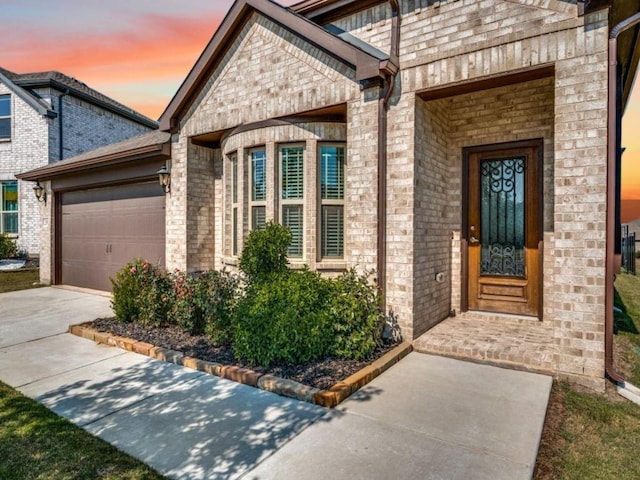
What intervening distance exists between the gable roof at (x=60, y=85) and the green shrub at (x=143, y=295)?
12258mm

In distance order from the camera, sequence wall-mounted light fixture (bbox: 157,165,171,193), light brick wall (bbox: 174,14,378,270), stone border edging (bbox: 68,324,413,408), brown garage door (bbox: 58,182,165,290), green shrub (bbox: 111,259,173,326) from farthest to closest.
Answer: brown garage door (bbox: 58,182,165,290) < wall-mounted light fixture (bbox: 157,165,171,193) < green shrub (bbox: 111,259,173,326) < light brick wall (bbox: 174,14,378,270) < stone border edging (bbox: 68,324,413,408)

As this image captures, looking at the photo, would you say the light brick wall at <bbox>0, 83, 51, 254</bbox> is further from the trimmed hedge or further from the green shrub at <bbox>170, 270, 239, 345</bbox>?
the trimmed hedge

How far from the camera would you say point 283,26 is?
19.4 feet

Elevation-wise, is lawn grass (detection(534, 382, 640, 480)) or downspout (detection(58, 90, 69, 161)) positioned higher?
downspout (detection(58, 90, 69, 161))

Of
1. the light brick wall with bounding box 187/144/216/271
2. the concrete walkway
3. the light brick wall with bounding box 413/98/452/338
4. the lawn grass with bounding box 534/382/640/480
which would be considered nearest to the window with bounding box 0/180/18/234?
the light brick wall with bounding box 187/144/216/271

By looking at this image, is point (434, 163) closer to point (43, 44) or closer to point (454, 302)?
point (454, 302)

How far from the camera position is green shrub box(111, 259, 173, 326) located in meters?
5.96

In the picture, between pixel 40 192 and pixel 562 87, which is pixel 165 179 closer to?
pixel 40 192

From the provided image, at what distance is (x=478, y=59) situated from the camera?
14.9 feet

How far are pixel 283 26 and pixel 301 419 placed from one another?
5.56 metres

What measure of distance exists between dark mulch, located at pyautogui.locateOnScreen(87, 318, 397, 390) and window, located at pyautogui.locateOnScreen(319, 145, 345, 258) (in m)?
1.82

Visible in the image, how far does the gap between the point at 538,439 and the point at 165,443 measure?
9.21ft

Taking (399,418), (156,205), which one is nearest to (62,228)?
(156,205)

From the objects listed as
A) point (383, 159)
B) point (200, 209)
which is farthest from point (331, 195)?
point (200, 209)
